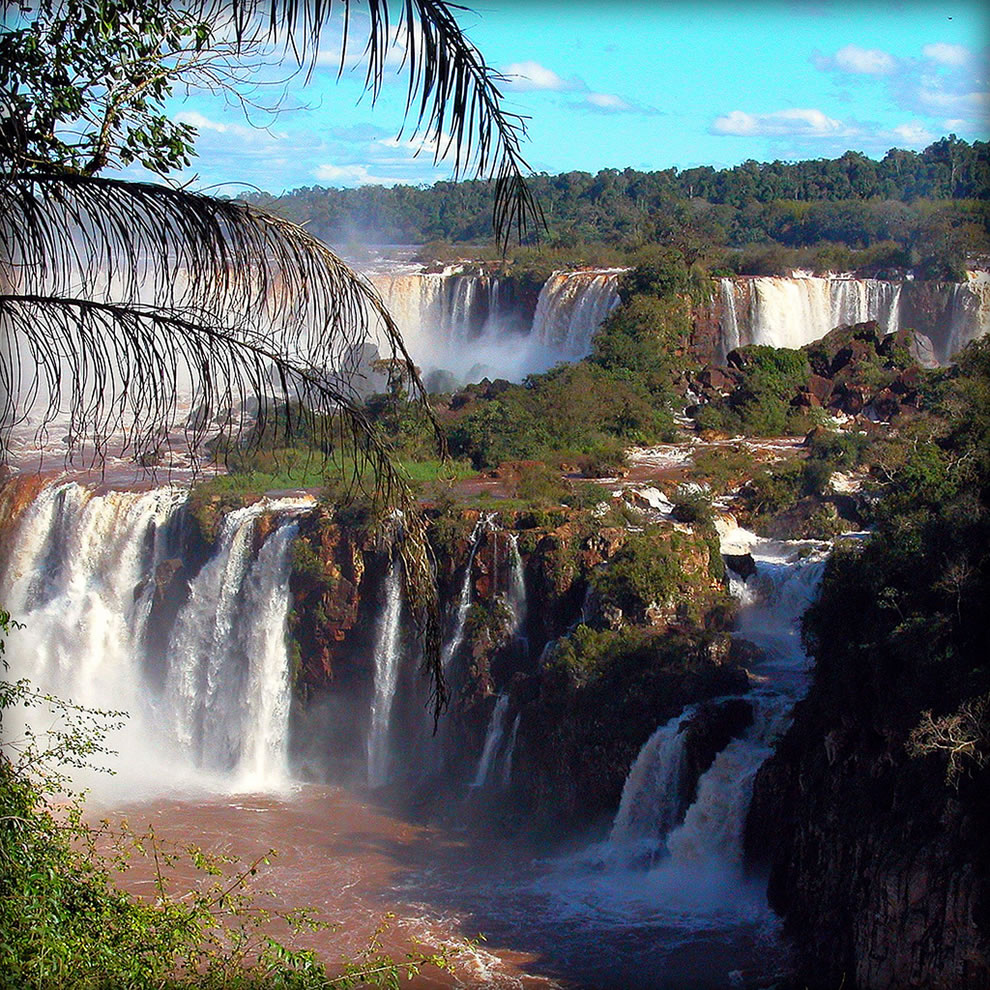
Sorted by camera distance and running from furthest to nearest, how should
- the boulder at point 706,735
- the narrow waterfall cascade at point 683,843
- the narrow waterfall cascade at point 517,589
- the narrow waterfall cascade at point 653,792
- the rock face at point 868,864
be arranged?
the narrow waterfall cascade at point 517,589
the narrow waterfall cascade at point 653,792
the boulder at point 706,735
the narrow waterfall cascade at point 683,843
the rock face at point 868,864

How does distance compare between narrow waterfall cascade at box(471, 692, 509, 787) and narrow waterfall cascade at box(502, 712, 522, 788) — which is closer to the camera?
narrow waterfall cascade at box(502, 712, 522, 788)

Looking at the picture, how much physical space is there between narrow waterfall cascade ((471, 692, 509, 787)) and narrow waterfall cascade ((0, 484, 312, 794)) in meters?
3.17

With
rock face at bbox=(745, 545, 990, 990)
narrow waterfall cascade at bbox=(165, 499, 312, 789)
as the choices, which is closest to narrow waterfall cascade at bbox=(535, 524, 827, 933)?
rock face at bbox=(745, 545, 990, 990)

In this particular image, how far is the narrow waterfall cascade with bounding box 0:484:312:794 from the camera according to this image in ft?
62.3

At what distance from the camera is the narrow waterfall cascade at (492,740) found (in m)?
16.8

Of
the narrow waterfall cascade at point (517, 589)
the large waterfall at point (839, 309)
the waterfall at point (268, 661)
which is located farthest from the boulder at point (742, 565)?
the large waterfall at point (839, 309)

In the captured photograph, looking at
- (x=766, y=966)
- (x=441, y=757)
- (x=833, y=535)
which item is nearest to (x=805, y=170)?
(x=833, y=535)

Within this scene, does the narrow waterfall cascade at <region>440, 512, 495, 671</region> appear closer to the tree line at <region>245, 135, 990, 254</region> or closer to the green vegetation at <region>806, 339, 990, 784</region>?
the green vegetation at <region>806, 339, 990, 784</region>

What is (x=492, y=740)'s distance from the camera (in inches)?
664

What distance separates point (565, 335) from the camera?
3055 centimetres

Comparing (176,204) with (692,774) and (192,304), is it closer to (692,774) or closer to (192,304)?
(192,304)

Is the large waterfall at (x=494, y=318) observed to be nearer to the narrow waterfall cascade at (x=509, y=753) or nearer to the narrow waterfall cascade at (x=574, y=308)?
the narrow waterfall cascade at (x=574, y=308)

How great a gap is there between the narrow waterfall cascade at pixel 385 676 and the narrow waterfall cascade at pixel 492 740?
1811mm

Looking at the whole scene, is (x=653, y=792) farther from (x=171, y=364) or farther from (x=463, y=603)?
(x=171, y=364)
